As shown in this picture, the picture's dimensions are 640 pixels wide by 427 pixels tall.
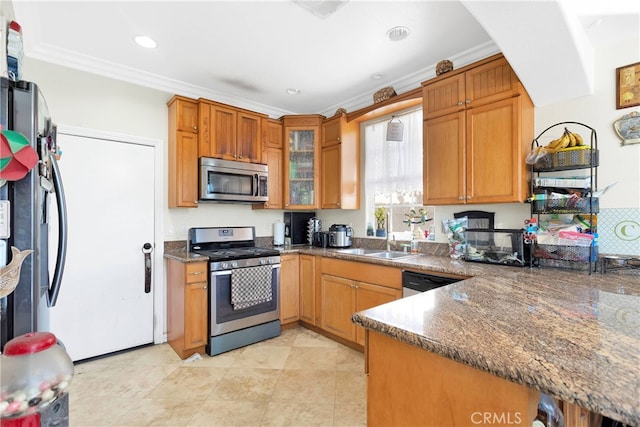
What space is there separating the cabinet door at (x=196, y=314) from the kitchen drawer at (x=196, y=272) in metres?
0.04

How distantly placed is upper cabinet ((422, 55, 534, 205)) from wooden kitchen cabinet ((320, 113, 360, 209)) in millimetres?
1056

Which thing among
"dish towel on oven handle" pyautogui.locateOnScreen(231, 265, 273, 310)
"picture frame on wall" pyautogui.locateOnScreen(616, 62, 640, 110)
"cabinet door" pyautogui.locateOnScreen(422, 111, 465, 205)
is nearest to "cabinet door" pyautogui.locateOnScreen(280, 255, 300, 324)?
"dish towel on oven handle" pyautogui.locateOnScreen(231, 265, 273, 310)

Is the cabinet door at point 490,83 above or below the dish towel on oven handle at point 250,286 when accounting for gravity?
above

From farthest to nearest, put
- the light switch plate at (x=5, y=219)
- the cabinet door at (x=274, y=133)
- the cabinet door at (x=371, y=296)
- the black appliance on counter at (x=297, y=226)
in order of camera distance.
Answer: the black appliance on counter at (x=297, y=226) < the cabinet door at (x=274, y=133) < the cabinet door at (x=371, y=296) < the light switch plate at (x=5, y=219)

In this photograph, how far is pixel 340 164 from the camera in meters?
3.48

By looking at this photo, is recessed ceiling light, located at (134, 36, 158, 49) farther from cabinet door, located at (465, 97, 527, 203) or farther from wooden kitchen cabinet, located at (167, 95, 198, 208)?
cabinet door, located at (465, 97, 527, 203)

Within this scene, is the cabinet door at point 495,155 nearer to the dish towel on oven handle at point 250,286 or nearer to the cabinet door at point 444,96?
the cabinet door at point 444,96

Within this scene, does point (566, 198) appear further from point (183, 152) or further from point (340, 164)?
point (183, 152)

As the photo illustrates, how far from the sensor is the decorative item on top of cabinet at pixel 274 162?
11.8ft

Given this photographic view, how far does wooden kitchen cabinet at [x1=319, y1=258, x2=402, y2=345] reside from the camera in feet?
8.23

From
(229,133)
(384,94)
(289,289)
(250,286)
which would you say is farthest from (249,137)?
(289,289)

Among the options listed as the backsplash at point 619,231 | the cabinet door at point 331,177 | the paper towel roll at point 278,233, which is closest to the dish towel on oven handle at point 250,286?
the paper towel roll at point 278,233

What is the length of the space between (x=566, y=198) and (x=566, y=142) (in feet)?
1.23

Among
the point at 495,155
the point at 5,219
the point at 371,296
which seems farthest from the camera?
the point at 371,296
